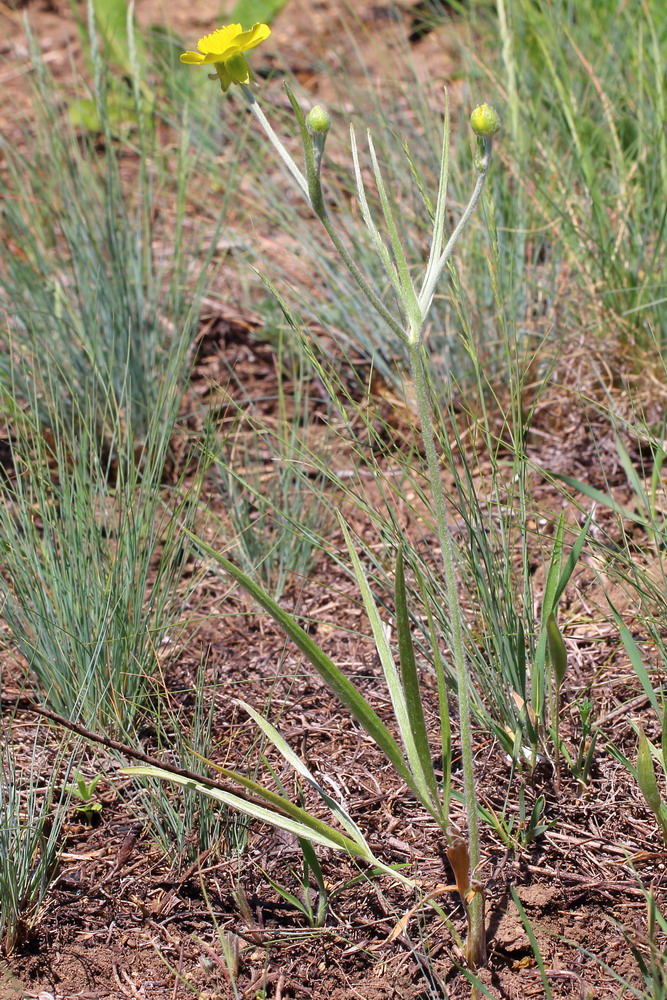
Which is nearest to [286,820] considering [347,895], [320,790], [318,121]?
[320,790]

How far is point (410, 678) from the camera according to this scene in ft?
2.97

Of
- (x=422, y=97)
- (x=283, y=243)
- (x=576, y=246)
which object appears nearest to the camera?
(x=576, y=246)

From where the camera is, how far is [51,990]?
102cm

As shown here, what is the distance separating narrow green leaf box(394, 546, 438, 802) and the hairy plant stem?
0.04 m

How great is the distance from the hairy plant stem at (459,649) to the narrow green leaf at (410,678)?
43 millimetres

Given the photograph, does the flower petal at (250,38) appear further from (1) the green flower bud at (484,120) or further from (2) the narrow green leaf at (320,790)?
(2) the narrow green leaf at (320,790)

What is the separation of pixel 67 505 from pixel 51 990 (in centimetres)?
62

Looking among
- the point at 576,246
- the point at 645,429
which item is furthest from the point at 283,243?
the point at 645,429

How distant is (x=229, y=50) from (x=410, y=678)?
656 mm

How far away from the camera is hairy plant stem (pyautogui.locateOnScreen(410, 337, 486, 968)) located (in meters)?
0.90

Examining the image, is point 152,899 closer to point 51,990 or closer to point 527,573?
point 51,990

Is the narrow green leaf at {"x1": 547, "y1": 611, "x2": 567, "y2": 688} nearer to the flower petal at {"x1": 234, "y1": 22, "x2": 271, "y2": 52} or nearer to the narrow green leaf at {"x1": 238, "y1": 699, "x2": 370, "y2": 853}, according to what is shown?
the narrow green leaf at {"x1": 238, "y1": 699, "x2": 370, "y2": 853}

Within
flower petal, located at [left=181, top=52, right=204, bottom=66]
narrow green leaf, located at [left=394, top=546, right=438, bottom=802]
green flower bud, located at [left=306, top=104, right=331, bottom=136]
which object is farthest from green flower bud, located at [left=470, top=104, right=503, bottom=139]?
narrow green leaf, located at [left=394, top=546, right=438, bottom=802]

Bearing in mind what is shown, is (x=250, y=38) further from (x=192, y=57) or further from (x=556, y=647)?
(x=556, y=647)
